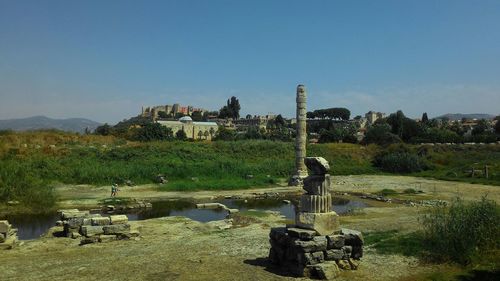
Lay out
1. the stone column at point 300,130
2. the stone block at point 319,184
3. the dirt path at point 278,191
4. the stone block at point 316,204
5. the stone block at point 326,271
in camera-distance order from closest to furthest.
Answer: the stone block at point 326,271 < the stone block at point 316,204 < the stone block at point 319,184 < the dirt path at point 278,191 < the stone column at point 300,130

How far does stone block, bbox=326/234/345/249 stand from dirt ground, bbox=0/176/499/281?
0.73 m

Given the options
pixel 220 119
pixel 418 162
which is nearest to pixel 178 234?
pixel 418 162

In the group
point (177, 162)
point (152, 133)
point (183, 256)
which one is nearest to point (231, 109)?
point (152, 133)

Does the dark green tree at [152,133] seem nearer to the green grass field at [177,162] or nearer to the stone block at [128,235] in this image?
the green grass field at [177,162]

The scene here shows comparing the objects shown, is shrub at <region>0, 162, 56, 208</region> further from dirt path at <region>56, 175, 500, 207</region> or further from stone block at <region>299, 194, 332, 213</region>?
stone block at <region>299, 194, 332, 213</region>

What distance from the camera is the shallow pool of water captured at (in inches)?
786

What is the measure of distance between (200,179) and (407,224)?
21.5 meters

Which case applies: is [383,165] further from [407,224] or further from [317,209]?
[317,209]

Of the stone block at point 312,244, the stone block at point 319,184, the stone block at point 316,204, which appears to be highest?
the stone block at point 319,184

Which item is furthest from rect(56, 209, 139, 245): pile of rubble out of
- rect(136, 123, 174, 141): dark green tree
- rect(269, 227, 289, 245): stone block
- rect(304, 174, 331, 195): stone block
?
rect(136, 123, 174, 141): dark green tree

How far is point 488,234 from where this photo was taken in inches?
473

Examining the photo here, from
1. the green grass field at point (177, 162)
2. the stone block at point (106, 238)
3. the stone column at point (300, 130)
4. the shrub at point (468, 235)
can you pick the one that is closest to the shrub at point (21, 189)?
the green grass field at point (177, 162)

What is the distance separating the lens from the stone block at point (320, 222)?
11891mm

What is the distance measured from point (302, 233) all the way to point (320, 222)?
69cm
